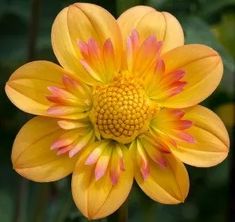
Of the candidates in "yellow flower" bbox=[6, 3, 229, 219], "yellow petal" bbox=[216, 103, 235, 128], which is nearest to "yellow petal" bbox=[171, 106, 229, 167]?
"yellow flower" bbox=[6, 3, 229, 219]

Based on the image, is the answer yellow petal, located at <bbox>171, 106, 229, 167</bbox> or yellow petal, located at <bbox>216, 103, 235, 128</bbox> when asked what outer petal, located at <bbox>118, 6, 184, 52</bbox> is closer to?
yellow petal, located at <bbox>171, 106, 229, 167</bbox>

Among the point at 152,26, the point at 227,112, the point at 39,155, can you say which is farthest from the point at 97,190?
the point at 227,112

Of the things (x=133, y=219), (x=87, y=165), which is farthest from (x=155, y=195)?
(x=133, y=219)

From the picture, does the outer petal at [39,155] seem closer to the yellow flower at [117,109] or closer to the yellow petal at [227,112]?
the yellow flower at [117,109]

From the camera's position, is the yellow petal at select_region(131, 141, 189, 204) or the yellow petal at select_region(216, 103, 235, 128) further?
the yellow petal at select_region(216, 103, 235, 128)

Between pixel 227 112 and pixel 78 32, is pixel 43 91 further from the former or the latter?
pixel 227 112

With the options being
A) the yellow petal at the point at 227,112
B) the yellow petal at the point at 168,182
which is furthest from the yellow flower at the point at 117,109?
the yellow petal at the point at 227,112

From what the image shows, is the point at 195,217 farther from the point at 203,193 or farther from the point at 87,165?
the point at 87,165
